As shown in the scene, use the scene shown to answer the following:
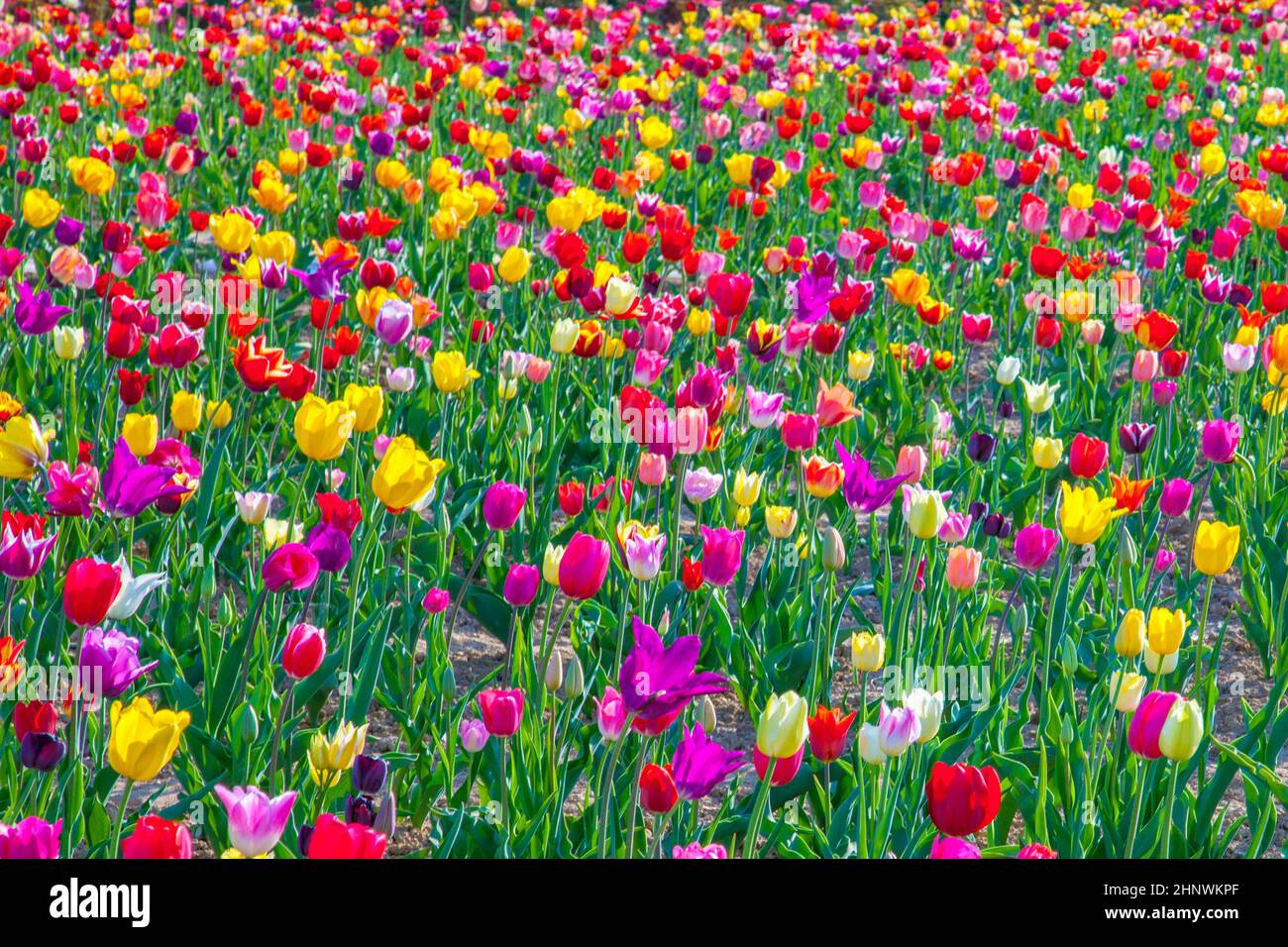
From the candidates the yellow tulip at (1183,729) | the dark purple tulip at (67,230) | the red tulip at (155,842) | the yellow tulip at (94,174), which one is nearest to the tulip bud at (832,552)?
the yellow tulip at (1183,729)

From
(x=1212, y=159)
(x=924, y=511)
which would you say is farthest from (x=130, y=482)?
(x=1212, y=159)

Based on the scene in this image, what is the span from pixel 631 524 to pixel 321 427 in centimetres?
61

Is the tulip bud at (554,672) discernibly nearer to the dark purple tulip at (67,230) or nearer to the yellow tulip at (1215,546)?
the yellow tulip at (1215,546)

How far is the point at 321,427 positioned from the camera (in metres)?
2.65

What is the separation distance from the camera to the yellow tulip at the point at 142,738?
1.71 metres

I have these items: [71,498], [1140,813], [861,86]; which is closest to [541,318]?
[71,498]

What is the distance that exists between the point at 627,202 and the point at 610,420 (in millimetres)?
2346

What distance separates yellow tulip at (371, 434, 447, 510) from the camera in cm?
243

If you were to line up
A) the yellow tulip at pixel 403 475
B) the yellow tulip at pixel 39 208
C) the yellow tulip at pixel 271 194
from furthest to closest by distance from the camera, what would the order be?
the yellow tulip at pixel 271 194, the yellow tulip at pixel 39 208, the yellow tulip at pixel 403 475

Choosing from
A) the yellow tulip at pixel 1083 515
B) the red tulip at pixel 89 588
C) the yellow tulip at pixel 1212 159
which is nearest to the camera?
the red tulip at pixel 89 588

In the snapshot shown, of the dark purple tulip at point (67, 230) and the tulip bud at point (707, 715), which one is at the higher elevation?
the dark purple tulip at point (67, 230)

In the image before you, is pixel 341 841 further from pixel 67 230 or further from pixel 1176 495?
pixel 67 230

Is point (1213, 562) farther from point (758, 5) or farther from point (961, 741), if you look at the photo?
point (758, 5)

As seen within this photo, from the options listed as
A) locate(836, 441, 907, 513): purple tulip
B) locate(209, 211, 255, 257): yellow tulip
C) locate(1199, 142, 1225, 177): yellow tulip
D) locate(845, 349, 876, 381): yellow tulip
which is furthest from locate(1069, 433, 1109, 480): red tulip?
locate(1199, 142, 1225, 177): yellow tulip
